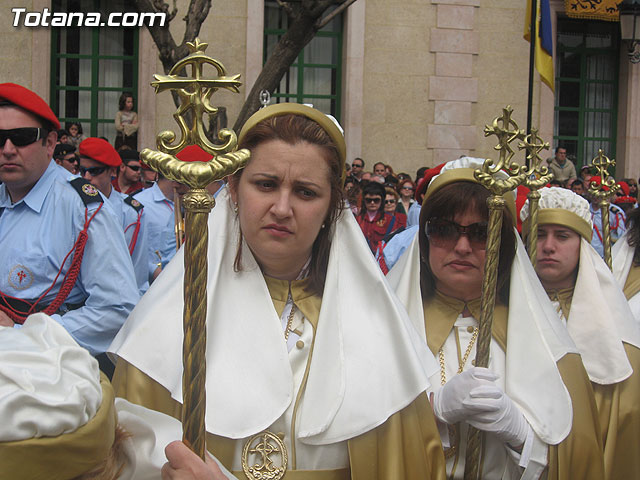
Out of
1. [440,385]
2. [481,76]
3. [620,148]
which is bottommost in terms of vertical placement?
[440,385]

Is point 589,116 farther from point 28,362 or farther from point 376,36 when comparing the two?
point 28,362

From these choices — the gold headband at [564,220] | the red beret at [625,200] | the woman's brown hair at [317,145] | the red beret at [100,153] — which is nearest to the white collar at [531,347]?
the woman's brown hair at [317,145]

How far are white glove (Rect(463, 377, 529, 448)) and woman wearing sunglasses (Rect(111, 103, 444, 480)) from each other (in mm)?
188

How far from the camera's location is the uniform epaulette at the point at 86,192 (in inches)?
134

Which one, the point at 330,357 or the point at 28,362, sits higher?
the point at 28,362

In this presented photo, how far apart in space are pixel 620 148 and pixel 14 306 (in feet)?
47.3

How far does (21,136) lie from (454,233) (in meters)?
1.80

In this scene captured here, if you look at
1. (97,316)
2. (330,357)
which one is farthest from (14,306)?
(330,357)

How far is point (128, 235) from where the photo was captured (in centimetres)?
543

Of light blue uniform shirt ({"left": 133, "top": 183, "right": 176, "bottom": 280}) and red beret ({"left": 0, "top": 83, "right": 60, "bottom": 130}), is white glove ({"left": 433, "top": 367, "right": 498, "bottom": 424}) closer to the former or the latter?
red beret ({"left": 0, "top": 83, "right": 60, "bottom": 130})

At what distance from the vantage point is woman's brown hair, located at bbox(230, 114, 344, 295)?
243 centimetres

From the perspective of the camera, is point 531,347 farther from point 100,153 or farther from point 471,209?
point 100,153

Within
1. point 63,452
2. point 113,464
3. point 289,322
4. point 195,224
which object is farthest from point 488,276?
point 63,452

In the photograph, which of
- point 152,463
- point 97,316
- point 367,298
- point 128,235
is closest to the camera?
point 152,463
